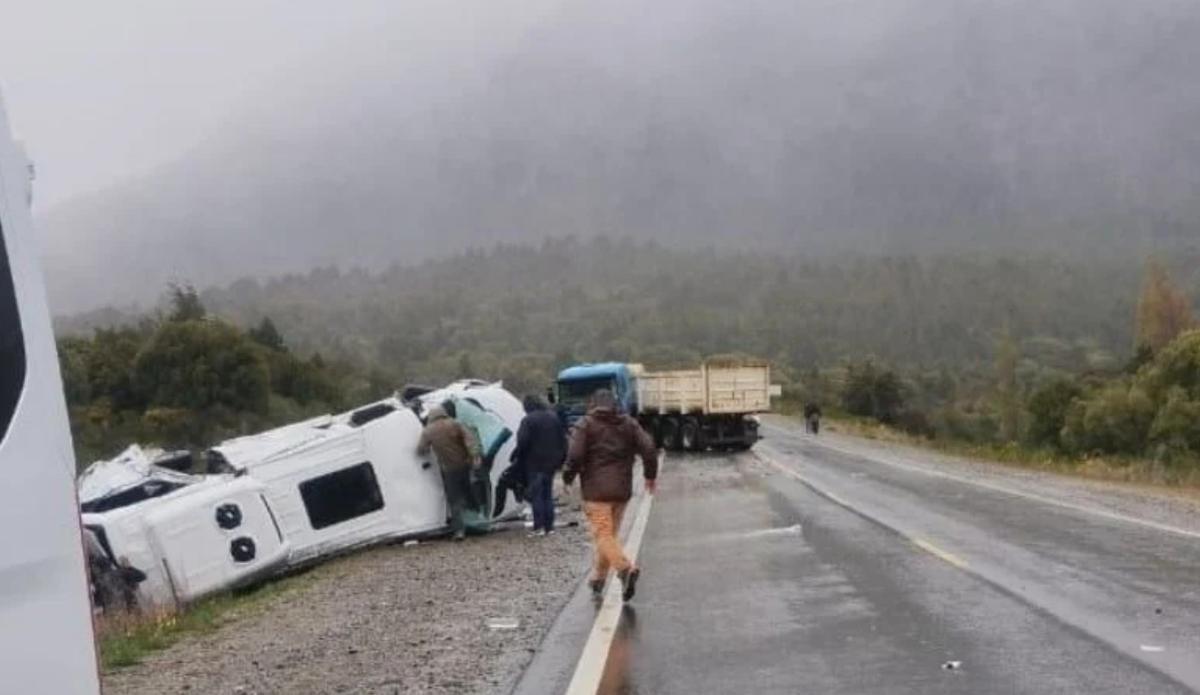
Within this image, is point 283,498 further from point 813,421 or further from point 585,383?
point 813,421

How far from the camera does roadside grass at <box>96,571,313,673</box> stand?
13.0 metres

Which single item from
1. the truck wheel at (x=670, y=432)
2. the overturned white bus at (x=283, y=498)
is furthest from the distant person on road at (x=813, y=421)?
the overturned white bus at (x=283, y=498)

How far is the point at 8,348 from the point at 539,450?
17.3 meters

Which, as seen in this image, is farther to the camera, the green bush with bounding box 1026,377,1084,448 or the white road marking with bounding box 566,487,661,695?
the green bush with bounding box 1026,377,1084,448

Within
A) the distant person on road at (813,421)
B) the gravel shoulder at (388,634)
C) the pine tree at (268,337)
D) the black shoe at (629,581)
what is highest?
the pine tree at (268,337)

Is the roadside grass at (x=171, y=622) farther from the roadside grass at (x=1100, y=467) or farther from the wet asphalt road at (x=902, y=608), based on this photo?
the roadside grass at (x=1100, y=467)

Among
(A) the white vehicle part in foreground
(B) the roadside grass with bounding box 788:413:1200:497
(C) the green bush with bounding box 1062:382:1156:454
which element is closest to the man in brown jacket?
(A) the white vehicle part in foreground

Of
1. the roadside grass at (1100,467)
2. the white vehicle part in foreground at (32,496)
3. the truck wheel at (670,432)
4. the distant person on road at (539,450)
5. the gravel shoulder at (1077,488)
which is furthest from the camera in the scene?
the truck wheel at (670,432)

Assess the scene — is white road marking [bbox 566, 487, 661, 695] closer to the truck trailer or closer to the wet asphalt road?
the wet asphalt road

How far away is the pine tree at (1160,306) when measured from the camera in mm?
145000

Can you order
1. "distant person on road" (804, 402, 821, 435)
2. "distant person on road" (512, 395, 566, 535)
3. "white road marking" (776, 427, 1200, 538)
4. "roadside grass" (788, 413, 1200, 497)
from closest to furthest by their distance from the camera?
"white road marking" (776, 427, 1200, 538), "distant person on road" (512, 395, 566, 535), "roadside grass" (788, 413, 1200, 497), "distant person on road" (804, 402, 821, 435)

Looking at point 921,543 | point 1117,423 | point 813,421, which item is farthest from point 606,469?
point 813,421

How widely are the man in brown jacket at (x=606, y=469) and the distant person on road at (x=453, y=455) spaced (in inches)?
284

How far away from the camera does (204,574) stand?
1786 cm
